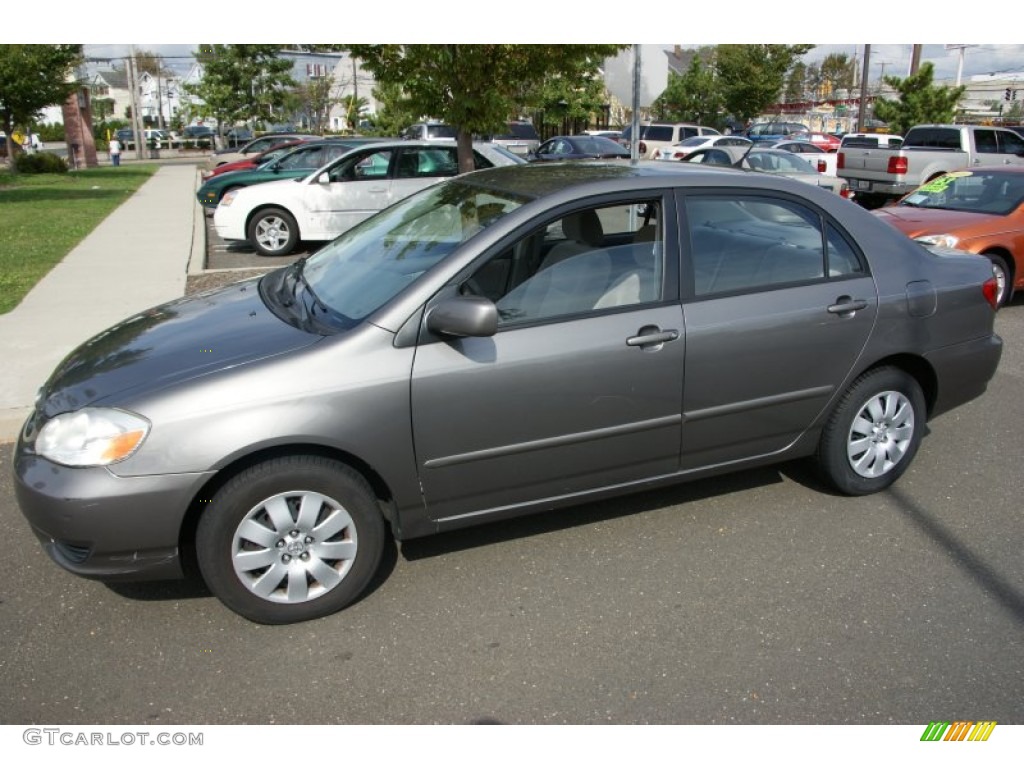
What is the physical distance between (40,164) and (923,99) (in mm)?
30580

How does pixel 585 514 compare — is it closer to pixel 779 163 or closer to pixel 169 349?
pixel 169 349

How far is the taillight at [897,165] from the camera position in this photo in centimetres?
1580

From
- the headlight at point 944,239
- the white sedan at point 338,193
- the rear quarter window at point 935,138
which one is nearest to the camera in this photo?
the headlight at point 944,239

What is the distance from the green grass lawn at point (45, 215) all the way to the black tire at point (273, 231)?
2.53m

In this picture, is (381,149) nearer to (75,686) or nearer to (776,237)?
(776,237)

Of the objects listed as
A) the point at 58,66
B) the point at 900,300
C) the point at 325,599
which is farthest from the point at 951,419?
the point at 58,66

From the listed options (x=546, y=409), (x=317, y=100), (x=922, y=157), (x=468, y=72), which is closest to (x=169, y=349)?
(x=546, y=409)

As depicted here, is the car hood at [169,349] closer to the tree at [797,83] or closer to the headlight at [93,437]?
the headlight at [93,437]

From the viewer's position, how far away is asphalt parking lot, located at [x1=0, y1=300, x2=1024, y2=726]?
2.84m

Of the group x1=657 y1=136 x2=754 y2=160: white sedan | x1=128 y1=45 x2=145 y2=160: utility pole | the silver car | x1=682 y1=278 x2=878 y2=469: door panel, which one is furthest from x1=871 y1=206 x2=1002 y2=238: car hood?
x1=128 y1=45 x2=145 y2=160: utility pole

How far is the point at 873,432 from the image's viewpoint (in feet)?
14.0

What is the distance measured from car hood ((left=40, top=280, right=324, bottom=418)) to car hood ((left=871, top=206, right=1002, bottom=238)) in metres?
6.44

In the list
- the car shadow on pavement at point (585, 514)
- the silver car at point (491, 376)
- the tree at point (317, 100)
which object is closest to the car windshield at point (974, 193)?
the silver car at point (491, 376)

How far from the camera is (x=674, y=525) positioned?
405 cm
